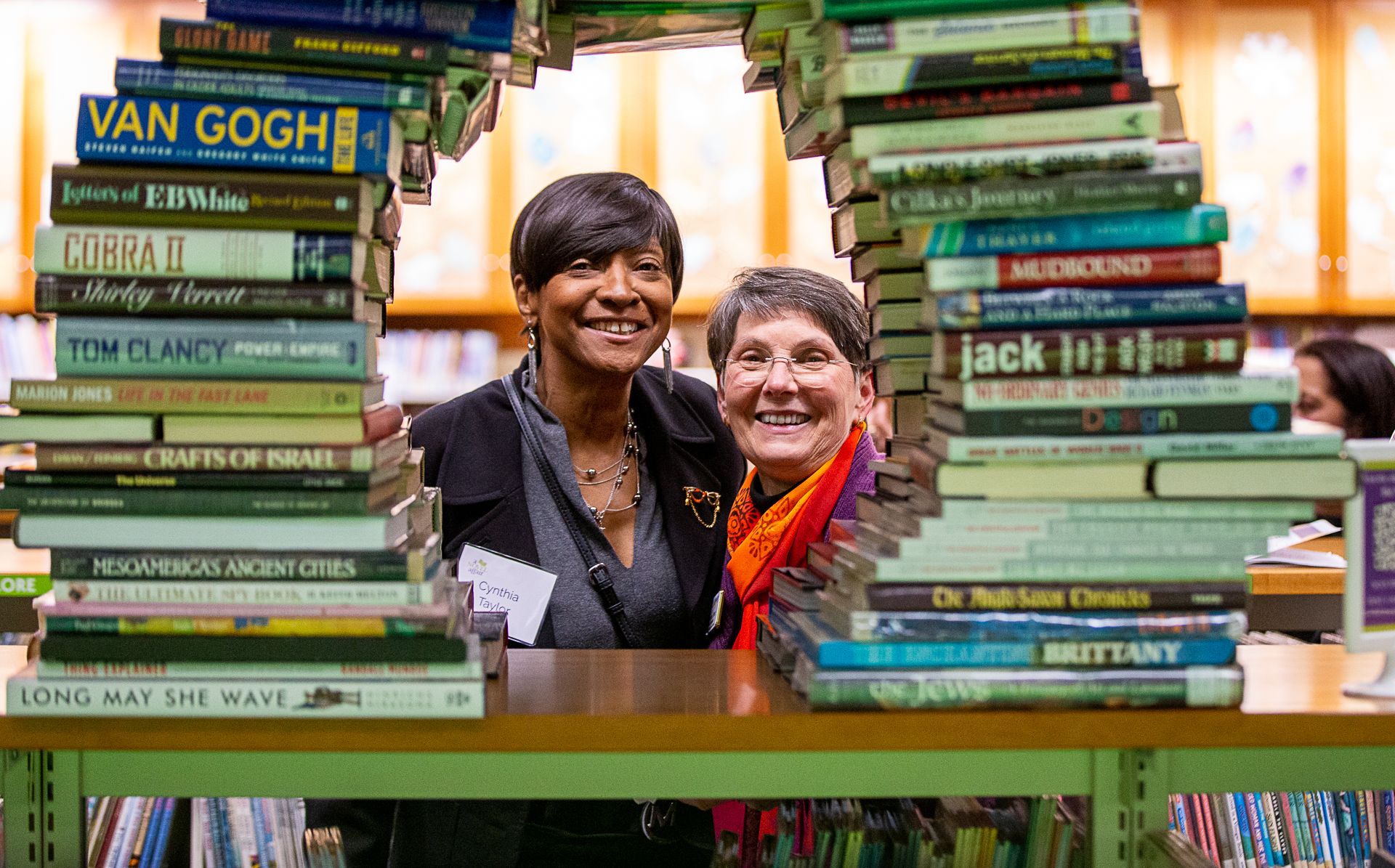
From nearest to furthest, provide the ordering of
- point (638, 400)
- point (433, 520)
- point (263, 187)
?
point (263, 187) → point (433, 520) → point (638, 400)

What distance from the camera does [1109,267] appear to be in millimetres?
1025

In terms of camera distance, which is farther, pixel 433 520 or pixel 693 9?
Answer: pixel 433 520

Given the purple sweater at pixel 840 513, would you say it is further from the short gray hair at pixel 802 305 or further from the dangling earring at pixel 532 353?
the dangling earring at pixel 532 353

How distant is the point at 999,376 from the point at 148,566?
2.56 feet

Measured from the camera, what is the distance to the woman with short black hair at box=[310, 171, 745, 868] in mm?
1865

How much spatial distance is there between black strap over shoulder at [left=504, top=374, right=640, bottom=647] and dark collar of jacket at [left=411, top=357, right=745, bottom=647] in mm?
19

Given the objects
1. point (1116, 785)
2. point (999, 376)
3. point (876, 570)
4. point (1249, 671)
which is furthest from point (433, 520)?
point (1249, 671)

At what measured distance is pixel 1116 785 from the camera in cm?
104

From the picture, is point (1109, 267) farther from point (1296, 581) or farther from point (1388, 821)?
point (1296, 581)

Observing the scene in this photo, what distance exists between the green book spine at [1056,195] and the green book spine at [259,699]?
0.59 meters

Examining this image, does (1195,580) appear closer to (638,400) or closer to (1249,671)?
(1249,671)

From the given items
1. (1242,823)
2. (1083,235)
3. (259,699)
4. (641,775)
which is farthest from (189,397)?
(1242,823)

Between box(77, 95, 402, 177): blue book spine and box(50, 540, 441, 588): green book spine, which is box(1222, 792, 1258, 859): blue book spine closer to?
box(50, 540, 441, 588): green book spine

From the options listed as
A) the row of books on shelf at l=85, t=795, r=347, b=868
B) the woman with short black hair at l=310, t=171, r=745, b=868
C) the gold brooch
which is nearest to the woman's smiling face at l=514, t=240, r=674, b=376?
the woman with short black hair at l=310, t=171, r=745, b=868
